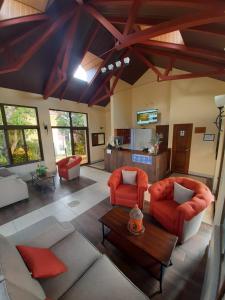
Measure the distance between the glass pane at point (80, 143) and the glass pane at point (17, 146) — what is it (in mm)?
2347

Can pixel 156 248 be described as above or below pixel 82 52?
below

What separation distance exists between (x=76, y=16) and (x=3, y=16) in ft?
4.57

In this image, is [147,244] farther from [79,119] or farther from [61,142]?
[79,119]

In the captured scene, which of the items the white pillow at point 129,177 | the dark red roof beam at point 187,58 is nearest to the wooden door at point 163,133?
the dark red roof beam at point 187,58

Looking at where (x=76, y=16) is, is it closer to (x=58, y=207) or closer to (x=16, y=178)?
(x=16, y=178)

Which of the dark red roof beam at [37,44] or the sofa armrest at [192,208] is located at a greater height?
the dark red roof beam at [37,44]

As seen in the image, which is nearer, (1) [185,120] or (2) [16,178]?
(2) [16,178]

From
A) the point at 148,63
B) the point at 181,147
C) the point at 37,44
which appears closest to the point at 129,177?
the point at 181,147

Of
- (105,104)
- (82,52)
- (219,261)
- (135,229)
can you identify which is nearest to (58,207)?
(135,229)

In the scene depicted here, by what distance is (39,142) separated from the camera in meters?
5.58

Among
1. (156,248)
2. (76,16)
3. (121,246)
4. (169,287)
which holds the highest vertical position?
(76,16)

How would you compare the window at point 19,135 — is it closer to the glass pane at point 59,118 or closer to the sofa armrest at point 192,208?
the glass pane at point 59,118

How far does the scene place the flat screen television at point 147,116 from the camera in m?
6.61

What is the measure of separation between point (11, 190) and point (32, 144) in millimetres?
2418
